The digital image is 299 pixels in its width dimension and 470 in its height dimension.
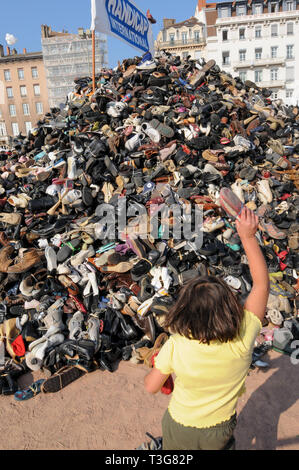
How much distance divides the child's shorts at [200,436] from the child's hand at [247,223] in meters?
0.98

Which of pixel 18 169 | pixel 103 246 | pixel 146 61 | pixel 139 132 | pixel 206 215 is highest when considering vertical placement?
pixel 146 61

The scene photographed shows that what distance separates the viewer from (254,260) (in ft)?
5.12

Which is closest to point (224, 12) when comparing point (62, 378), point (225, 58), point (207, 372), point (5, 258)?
point (225, 58)

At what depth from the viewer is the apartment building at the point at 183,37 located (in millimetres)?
41062

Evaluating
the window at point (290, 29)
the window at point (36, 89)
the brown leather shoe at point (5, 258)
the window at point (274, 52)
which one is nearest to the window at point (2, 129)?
Answer: the window at point (36, 89)

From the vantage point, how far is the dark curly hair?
53.7 inches

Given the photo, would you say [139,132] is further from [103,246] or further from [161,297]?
[161,297]

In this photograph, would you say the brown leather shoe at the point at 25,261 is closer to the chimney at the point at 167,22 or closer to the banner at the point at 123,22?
the banner at the point at 123,22

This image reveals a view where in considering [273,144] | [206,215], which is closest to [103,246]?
[206,215]

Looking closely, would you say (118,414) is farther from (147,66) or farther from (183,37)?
(183,37)

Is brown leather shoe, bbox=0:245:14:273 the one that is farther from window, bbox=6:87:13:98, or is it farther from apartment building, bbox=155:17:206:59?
window, bbox=6:87:13:98

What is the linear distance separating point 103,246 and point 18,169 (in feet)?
11.2

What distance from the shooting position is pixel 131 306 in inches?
176

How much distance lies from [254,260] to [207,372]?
0.58 meters
